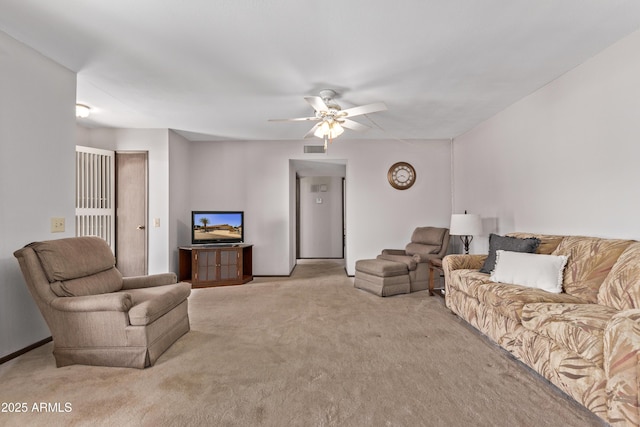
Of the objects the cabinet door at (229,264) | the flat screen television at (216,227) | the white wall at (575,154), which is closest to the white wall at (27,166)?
the flat screen television at (216,227)

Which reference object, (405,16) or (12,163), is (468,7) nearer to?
(405,16)

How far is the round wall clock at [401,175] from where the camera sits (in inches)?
225

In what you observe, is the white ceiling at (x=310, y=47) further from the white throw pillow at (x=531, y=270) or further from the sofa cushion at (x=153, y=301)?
the sofa cushion at (x=153, y=301)

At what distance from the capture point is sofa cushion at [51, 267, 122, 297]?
2.29 meters

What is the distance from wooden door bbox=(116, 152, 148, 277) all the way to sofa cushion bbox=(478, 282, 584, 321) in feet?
15.3

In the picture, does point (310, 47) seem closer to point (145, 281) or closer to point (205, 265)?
point (145, 281)

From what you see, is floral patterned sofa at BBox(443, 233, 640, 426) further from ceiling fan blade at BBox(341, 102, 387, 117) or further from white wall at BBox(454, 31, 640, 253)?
ceiling fan blade at BBox(341, 102, 387, 117)

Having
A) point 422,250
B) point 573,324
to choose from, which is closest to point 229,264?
point 422,250

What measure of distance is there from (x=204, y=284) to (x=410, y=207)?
3.74 meters

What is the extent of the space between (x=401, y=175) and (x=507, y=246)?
282 centimetres

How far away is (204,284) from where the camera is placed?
4906 mm

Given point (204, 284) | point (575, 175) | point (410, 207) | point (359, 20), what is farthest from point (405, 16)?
point (204, 284)

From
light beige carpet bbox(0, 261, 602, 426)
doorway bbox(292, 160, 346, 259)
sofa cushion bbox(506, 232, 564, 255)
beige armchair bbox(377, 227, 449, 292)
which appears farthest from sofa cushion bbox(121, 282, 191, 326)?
doorway bbox(292, 160, 346, 259)

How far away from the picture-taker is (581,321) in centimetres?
179
